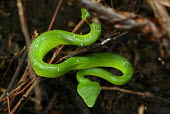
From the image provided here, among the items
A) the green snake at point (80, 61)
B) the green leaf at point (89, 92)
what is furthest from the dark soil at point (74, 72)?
the green leaf at point (89, 92)

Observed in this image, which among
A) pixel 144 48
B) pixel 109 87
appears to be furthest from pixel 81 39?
pixel 144 48

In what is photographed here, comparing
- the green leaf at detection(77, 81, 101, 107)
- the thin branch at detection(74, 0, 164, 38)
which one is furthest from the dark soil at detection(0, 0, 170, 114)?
the thin branch at detection(74, 0, 164, 38)

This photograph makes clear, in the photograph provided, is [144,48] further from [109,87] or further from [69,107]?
[69,107]

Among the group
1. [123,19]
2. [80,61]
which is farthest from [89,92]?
[123,19]

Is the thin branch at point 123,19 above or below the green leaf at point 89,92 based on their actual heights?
above

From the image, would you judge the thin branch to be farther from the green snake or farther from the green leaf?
the green leaf

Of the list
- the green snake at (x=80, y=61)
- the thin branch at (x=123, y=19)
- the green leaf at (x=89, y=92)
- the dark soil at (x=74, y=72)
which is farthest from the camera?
the dark soil at (x=74, y=72)

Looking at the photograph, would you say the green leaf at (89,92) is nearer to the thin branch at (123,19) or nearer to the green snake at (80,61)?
the green snake at (80,61)
